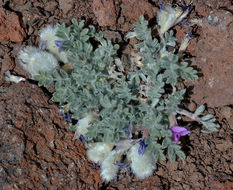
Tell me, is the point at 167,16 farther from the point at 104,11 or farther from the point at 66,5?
the point at 66,5

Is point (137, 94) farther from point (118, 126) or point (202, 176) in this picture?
point (202, 176)

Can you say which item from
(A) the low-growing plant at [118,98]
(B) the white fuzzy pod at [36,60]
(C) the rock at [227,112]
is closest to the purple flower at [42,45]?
(A) the low-growing plant at [118,98]

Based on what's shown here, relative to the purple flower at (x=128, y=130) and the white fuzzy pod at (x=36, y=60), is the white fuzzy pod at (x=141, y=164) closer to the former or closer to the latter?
the purple flower at (x=128, y=130)

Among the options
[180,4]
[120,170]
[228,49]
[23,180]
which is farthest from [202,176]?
[180,4]

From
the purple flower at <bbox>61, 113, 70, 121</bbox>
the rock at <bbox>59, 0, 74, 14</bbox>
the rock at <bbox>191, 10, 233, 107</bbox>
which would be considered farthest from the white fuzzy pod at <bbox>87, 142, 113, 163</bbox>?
the rock at <bbox>59, 0, 74, 14</bbox>

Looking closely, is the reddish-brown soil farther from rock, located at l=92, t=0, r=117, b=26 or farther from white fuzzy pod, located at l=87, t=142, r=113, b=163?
white fuzzy pod, located at l=87, t=142, r=113, b=163
